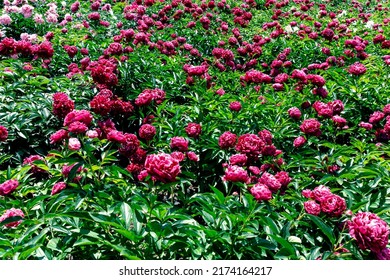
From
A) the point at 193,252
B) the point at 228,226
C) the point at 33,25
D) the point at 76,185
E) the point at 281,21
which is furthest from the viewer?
the point at 281,21

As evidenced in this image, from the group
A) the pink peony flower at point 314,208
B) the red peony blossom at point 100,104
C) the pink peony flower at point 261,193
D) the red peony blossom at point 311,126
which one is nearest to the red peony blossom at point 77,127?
the red peony blossom at point 100,104

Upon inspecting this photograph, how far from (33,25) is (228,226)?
6.98 metres

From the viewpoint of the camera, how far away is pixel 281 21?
890 centimetres

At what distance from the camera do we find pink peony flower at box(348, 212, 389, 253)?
4.73 ft

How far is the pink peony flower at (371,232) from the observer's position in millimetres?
1442

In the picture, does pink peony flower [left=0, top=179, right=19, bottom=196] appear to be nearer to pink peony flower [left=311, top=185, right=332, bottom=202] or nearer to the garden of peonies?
the garden of peonies

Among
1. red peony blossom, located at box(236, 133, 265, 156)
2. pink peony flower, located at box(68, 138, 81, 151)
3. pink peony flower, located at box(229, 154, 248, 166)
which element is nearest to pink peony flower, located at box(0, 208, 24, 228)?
pink peony flower, located at box(68, 138, 81, 151)

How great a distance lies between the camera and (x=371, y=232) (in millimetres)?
1451

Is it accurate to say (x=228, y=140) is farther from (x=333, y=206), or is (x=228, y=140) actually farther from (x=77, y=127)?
(x=77, y=127)

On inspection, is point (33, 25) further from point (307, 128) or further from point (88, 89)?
point (307, 128)

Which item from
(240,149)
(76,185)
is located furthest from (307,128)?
(76,185)

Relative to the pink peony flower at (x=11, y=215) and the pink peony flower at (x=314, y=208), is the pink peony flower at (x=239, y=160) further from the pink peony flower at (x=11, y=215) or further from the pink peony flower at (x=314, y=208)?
the pink peony flower at (x=11, y=215)

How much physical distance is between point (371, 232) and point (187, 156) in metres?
1.53

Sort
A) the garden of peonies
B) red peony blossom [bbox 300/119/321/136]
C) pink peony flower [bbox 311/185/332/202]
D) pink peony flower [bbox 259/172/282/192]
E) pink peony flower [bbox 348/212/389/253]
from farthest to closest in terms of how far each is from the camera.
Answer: red peony blossom [bbox 300/119/321/136]
pink peony flower [bbox 259/172/282/192]
pink peony flower [bbox 311/185/332/202]
the garden of peonies
pink peony flower [bbox 348/212/389/253]
